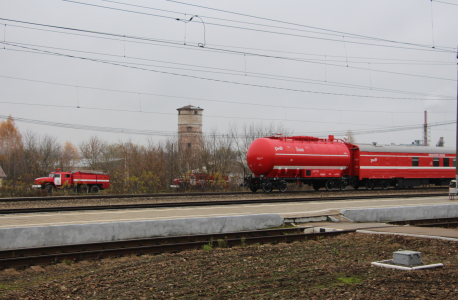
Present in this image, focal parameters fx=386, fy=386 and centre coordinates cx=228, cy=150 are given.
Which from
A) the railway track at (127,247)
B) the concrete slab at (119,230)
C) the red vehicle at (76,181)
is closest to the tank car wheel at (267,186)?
the concrete slab at (119,230)

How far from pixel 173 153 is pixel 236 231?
86.1ft

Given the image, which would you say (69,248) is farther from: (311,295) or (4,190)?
(4,190)

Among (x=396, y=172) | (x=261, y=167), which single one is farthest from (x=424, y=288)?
(x=396, y=172)

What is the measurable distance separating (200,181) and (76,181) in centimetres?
1502

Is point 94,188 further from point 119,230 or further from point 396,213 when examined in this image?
point 396,213

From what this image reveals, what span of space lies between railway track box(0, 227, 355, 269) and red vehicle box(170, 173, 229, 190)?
19742 millimetres

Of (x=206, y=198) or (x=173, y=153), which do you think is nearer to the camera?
(x=206, y=198)

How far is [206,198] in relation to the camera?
2269 centimetres

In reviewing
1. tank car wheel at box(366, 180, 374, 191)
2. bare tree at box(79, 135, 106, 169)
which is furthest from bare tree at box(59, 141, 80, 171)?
tank car wheel at box(366, 180, 374, 191)

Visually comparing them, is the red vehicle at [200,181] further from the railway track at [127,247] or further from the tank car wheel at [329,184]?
the railway track at [127,247]

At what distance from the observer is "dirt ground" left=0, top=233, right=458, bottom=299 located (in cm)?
573

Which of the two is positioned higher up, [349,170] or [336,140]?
[336,140]

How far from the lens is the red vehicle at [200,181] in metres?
31.2

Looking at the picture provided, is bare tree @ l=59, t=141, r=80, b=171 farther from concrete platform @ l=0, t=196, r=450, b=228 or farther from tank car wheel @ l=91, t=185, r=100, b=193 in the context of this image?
concrete platform @ l=0, t=196, r=450, b=228
